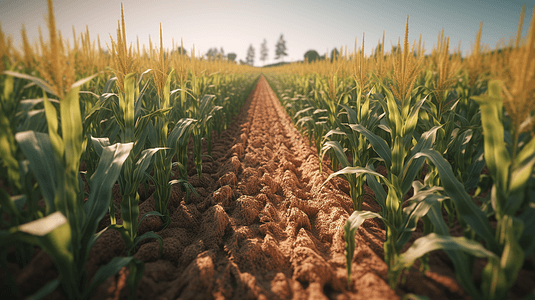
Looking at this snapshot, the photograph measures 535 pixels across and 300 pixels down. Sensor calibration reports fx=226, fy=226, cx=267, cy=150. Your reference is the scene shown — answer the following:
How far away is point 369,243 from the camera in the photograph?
1916 millimetres

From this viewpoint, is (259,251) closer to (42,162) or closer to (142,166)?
(142,166)

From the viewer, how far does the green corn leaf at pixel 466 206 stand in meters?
1.20

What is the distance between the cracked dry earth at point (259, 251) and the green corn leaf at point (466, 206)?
358 mm

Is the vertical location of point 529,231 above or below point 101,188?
below

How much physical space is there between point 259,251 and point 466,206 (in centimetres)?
144

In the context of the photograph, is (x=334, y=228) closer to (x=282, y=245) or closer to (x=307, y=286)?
(x=282, y=245)

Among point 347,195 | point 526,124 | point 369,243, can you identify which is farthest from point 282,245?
point 526,124

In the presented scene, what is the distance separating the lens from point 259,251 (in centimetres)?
187

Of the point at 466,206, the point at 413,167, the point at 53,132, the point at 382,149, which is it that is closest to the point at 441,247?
the point at 466,206

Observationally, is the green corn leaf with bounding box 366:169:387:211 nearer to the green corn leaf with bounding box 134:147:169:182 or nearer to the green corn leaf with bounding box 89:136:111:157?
the green corn leaf with bounding box 134:147:169:182

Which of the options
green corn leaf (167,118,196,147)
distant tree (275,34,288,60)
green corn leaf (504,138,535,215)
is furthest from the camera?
distant tree (275,34,288,60)

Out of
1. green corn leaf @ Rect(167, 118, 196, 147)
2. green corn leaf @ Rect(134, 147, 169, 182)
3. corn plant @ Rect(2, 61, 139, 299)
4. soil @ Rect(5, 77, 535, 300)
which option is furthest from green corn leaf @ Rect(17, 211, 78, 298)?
green corn leaf @ Rect(167, 118, 196, 147)

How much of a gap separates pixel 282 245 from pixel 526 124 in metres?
1.75

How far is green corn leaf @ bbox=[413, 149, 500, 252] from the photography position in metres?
1.20
